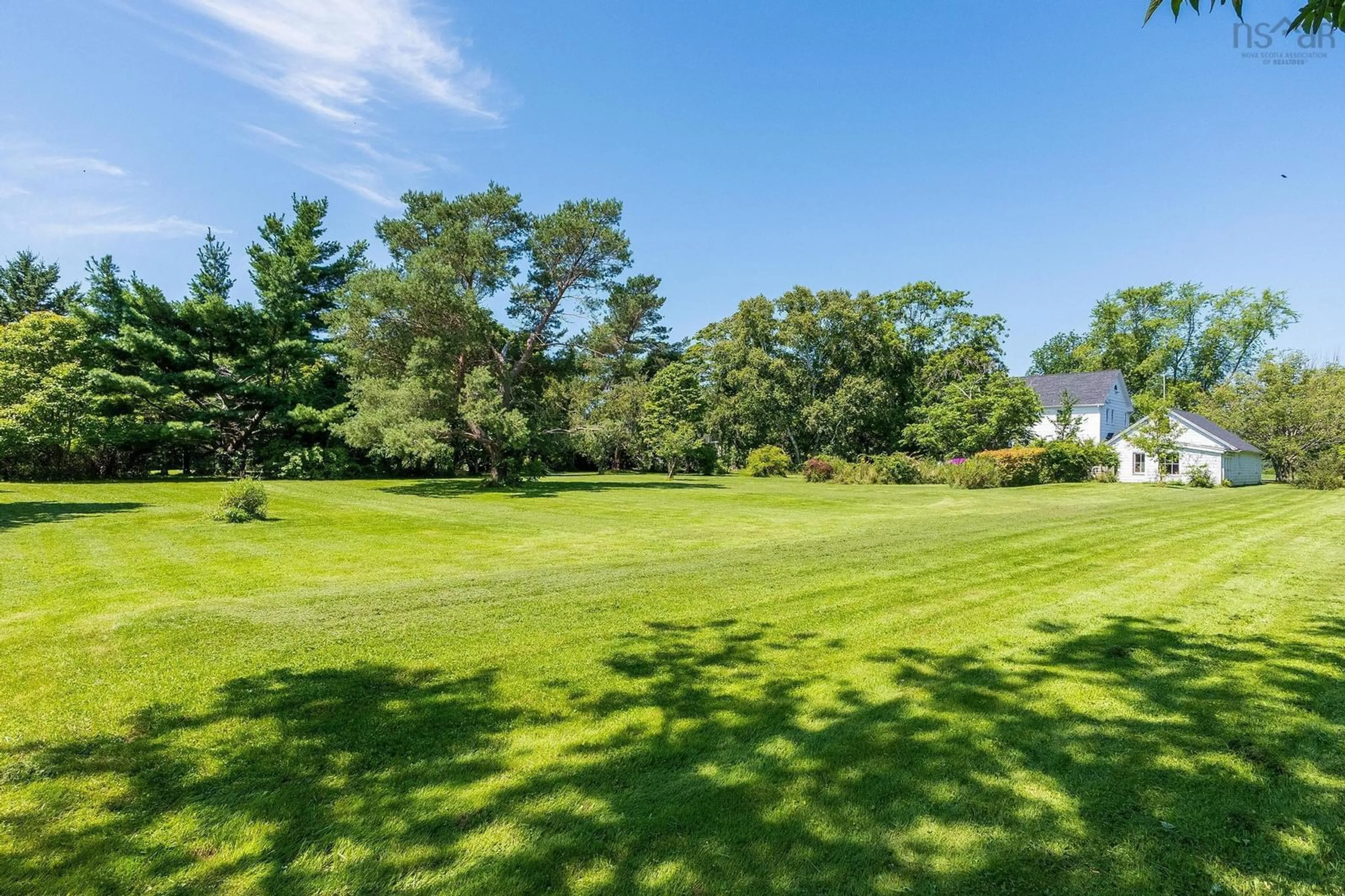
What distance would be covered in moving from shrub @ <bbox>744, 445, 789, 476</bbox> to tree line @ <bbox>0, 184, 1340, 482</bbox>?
2892 millimetres

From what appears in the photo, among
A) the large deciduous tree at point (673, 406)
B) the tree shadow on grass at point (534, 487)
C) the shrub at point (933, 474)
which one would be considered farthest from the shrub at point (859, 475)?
the large deciduous tree at point (673, 406)

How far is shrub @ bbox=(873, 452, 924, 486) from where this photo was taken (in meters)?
31.2

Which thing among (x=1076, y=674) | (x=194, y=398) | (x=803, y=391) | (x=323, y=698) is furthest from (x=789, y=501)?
(x=194, y=398)

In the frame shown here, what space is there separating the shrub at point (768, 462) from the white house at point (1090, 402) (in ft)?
49.5

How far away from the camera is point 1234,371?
4875cm

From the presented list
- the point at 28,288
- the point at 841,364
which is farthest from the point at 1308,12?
the point at 28,288

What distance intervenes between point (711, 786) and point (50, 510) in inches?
669

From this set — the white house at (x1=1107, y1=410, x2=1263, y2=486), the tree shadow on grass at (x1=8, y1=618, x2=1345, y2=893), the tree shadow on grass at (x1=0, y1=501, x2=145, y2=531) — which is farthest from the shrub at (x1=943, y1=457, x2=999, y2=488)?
the tree shadow on grass at (x1=0, y1=501, x2=145, y2=531)

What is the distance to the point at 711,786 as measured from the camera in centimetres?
275

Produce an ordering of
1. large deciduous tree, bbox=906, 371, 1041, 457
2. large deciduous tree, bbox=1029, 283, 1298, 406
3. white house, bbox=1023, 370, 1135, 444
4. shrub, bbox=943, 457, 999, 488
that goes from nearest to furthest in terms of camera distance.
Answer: shrub, bbox=943, 457, 999, 488 < large deciduous tree, bbox=906, 371, 1041, 457 < white house, bbox=1023, 370, 1135, 444 < large deciduous tree, bbox=1029, 283, 1298, 406

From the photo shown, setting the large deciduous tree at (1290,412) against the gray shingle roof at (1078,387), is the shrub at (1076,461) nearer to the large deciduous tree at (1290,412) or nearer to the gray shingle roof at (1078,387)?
the gray shingle roof at (1078,387)

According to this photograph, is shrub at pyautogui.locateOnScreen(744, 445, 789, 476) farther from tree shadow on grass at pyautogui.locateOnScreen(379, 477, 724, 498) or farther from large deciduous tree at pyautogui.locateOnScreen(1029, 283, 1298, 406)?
large deciduous tree at pyautogui.locateOnScreen(1029, 283, 1298, 406)

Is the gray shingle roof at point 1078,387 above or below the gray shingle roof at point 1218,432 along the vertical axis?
above

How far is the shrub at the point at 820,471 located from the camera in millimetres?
32094
